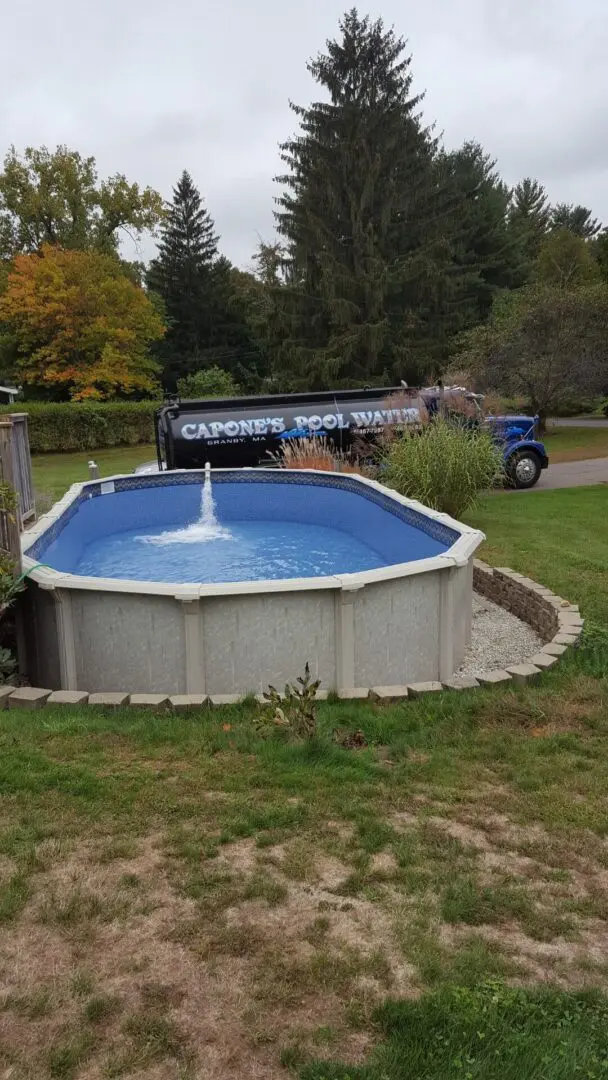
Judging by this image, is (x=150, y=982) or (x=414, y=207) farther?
(x=414, y=207)

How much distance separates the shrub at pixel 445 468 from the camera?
10156 mm

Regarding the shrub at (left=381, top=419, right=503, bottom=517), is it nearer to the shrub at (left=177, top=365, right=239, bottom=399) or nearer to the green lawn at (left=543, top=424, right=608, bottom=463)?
the green lawn at (left=543, top=424, right=608, bottom=463)

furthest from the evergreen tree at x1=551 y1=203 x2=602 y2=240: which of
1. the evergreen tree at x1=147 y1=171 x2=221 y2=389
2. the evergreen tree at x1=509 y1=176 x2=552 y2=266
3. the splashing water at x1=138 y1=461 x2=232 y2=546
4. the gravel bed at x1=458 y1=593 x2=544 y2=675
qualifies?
the gravel bed at x1=458 y1=593 x2=544 y2=675

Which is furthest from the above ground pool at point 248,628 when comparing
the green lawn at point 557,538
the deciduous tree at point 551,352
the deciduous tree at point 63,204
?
the deciduous tree at point 63,204

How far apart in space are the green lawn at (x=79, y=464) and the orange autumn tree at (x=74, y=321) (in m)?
3.79

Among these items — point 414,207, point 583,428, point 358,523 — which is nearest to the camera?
point 358,523

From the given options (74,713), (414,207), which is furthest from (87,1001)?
(414,207)

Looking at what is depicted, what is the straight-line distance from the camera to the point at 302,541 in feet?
39.1

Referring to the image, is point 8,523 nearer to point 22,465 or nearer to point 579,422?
point 22,465

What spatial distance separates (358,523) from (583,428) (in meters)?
19.8

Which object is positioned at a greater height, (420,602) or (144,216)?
(144,216)

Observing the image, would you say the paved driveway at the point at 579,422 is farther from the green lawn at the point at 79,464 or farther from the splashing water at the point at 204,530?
the splashing water at the point at 204,530

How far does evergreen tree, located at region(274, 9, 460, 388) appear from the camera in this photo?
1213 inches

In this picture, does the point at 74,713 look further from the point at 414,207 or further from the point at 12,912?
the point at 414,207
